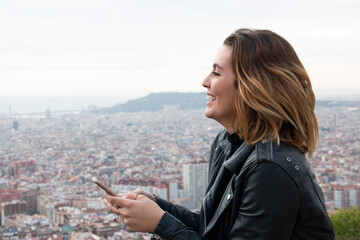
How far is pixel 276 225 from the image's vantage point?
2.94 feet

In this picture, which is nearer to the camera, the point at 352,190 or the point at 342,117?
the point at 352,190

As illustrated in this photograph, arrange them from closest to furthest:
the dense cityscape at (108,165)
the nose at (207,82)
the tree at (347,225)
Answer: the nose at (207,82) → the tree at (347,225) → the dense cityscape at (108,165)

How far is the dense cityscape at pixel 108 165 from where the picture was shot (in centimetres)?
1103

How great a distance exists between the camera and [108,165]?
64.8ft

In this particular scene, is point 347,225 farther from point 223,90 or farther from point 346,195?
point 346,195

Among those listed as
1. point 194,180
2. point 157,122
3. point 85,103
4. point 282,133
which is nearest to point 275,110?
point 282,133

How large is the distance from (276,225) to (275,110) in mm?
233

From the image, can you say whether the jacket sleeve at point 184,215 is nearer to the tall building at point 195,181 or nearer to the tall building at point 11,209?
the tall building at point 195,181

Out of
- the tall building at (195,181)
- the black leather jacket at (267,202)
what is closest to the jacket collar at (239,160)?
the black leather jacket at (267,202)

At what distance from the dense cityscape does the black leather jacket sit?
725 cm

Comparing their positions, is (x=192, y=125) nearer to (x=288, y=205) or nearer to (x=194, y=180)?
(x=194, y=180)

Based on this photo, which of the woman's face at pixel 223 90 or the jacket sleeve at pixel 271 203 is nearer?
the jacket sleeve at pixel 271 203

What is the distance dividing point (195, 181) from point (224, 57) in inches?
408

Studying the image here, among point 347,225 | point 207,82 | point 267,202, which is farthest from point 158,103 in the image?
point 267,202
